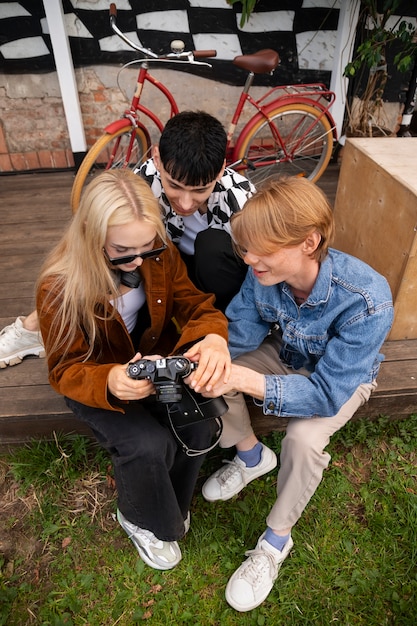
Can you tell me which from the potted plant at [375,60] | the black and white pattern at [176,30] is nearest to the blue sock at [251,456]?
the potted plant at [375,60]

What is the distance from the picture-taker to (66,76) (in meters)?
3.77

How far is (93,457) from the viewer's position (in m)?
2.18

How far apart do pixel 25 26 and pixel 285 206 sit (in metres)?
3.39

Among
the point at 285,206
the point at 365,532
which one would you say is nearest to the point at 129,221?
the point at 285,206

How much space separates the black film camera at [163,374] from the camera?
1424 mm

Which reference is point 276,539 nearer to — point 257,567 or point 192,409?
point 257,567

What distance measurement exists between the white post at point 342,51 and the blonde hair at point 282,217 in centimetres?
307

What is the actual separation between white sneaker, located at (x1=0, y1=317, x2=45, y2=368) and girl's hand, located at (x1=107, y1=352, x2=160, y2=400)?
0.89 metres

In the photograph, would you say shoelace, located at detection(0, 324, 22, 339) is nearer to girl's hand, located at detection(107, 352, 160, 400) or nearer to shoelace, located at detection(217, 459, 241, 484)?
girl's hand, located at detection(107, 352, 160, 400)

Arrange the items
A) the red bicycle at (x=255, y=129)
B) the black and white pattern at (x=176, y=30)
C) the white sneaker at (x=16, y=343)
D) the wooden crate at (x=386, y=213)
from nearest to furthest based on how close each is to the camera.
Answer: the wooden crate at (x=386, y=213), the white sneaker at (x=16, y=343), the red bicycle at (x=255, y=129), the black and white pattern at (x=176, y=30)

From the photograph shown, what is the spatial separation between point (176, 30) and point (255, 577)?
389 centimetres

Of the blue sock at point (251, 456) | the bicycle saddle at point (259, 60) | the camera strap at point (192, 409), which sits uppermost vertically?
the bicycle saddle at point (259, 60)

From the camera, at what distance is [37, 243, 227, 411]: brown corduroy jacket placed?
1515mm

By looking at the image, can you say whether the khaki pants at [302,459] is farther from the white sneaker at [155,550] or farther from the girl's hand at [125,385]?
the girl's hand at [125,385]
